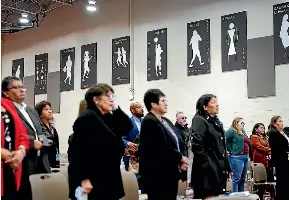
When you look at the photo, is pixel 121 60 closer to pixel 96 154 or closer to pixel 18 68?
pixel 18 68

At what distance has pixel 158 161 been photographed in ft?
11.7

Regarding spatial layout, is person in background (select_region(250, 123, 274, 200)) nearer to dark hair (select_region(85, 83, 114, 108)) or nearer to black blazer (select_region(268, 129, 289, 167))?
black blazer (select_region(268, 129, 289, 167))

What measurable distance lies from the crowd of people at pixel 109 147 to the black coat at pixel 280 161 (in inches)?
74.8

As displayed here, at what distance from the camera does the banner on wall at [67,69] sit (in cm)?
1225

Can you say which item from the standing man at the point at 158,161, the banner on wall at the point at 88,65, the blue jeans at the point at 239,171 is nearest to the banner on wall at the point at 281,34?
the blue jeans at the point at 239,171

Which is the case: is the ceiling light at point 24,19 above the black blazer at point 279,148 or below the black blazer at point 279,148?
above

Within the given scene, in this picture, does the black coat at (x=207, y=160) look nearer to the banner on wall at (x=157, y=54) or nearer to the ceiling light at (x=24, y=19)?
the banner on wall at (x=157, y=54)

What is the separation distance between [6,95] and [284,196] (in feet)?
13.0

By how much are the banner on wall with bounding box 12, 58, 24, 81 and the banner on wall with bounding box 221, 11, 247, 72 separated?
6864mm

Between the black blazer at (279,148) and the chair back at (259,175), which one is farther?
the chair back at (259,175)

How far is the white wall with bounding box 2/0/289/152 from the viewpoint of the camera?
29.2 feet

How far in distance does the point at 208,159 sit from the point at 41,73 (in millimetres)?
9810

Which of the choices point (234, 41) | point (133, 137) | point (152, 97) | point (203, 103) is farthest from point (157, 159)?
point (234, 41)

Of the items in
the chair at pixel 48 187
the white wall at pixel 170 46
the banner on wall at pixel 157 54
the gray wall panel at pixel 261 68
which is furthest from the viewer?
the banner on wall at pixel 157 54
